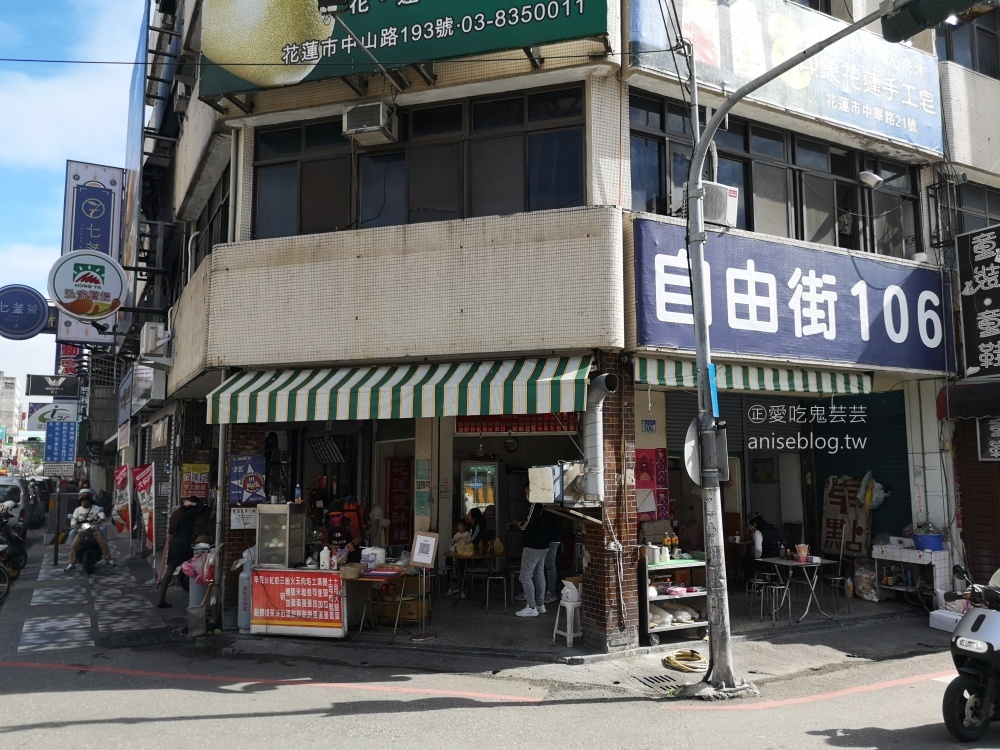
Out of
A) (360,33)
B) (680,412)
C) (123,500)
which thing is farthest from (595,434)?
(123,500)

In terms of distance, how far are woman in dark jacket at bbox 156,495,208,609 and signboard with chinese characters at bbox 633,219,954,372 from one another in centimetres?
830

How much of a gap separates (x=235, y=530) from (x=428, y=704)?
207 inches

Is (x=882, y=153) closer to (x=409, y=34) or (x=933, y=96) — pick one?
(x=933, y=96)

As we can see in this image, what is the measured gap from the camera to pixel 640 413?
1270 cm

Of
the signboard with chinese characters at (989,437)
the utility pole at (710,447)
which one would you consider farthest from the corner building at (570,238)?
the utility pole at (710,447)

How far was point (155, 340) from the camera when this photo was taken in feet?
49.6

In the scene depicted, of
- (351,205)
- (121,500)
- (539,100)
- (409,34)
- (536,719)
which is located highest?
(409,34)

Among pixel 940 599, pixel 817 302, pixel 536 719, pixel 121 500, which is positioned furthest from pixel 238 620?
pixel 121 500

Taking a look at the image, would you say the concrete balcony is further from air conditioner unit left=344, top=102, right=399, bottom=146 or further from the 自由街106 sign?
the 自由街106 sign

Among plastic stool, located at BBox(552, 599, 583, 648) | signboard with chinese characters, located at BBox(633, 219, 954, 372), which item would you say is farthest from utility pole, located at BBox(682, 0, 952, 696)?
plastic stool, located at BBox(552, 599, 583, 648)

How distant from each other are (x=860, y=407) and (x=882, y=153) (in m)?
4.43

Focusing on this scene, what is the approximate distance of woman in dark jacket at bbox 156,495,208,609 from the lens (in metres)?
12.7

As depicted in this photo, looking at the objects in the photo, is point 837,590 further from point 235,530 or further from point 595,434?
point 235,530

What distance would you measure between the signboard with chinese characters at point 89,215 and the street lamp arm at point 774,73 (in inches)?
737
